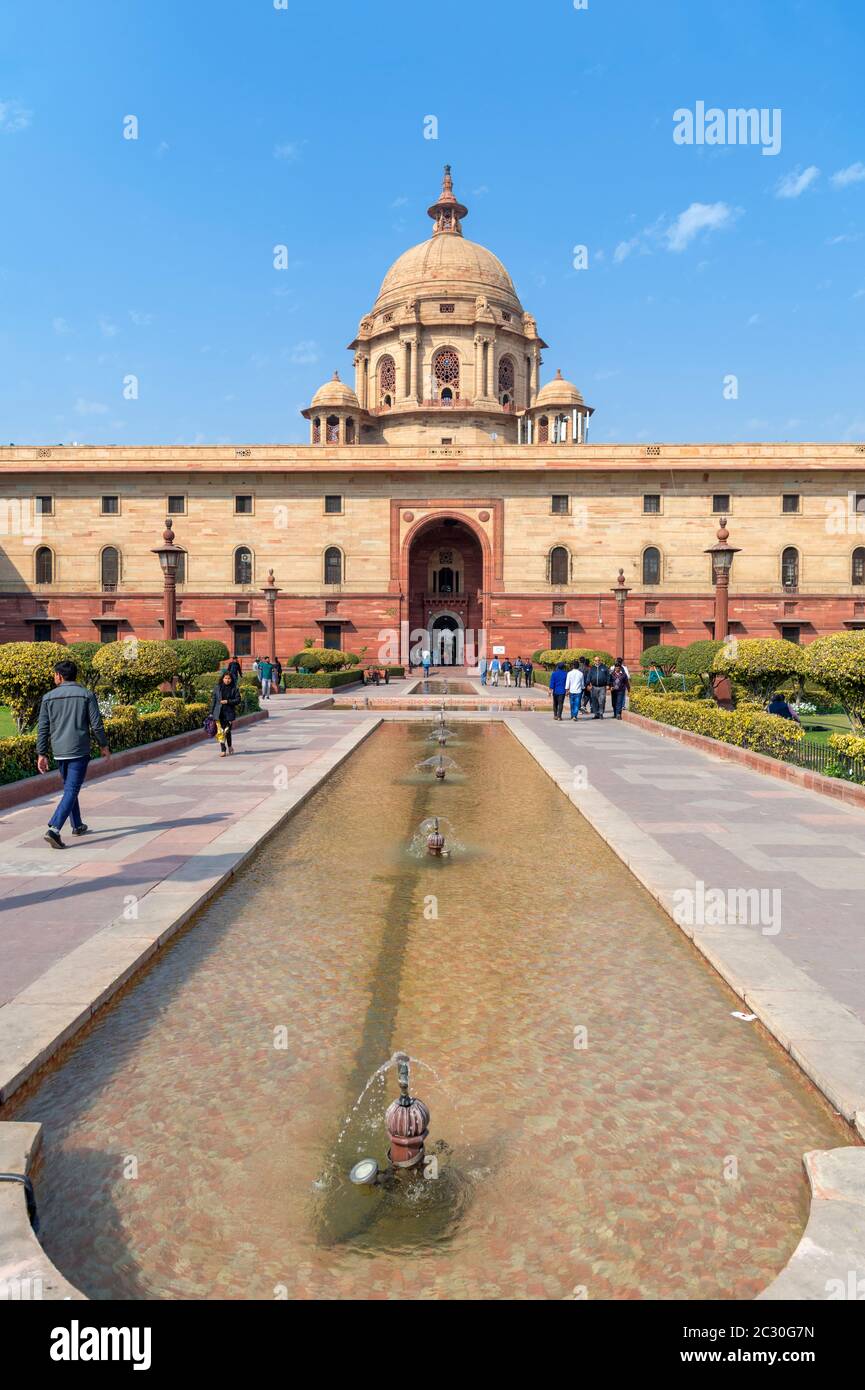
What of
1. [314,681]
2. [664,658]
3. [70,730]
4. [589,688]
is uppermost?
[664,658]

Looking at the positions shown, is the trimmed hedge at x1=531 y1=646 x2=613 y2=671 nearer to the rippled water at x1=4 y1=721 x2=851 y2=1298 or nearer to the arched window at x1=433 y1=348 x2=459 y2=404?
the arched window at x1=433 y1=348 x2=459 y2=404

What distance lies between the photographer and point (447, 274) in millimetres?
51188

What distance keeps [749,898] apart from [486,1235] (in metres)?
3.80

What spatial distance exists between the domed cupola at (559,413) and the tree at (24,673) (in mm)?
41022

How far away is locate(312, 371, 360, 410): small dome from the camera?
49.7m

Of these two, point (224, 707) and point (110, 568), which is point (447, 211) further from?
point (224, 707)

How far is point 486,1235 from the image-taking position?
104 inches

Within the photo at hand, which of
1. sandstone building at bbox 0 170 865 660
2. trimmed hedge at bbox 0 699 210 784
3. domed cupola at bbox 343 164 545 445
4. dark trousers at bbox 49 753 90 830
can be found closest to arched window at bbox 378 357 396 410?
domed cupola at bbox 343 164 545 445

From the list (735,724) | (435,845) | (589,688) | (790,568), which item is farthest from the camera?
(790,568)

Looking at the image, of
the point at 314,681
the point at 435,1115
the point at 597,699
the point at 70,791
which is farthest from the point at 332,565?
the point at 435,1115

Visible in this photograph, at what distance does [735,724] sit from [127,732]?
972cm

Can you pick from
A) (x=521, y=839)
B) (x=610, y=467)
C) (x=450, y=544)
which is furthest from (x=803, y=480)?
(x=521, y=839)

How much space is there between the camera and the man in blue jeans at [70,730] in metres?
7.66

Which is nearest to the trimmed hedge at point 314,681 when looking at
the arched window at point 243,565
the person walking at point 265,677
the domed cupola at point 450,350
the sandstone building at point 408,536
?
the person walking at point 265,677
